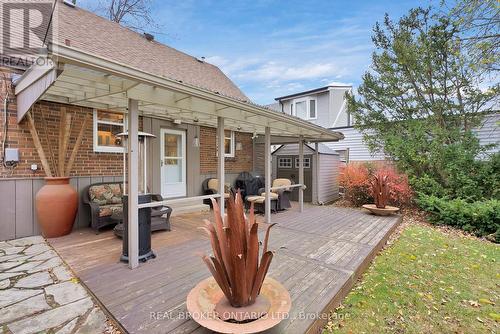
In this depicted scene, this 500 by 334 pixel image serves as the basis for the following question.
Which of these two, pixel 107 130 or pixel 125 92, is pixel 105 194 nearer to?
pixel 107 130

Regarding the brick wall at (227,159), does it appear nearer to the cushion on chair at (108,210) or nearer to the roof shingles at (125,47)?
the roof shingles at (125,47)

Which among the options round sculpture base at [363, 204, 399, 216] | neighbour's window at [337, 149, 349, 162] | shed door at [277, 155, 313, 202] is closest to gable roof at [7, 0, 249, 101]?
shed door at [277, 155, 313, 202]

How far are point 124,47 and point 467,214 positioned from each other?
419 inches

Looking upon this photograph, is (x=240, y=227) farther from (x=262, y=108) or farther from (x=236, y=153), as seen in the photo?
(x=236, y=153)

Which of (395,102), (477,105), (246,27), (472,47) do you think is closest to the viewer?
(472,47)

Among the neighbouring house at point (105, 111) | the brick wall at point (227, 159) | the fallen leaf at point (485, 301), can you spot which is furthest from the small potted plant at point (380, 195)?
the brick wall at point (227, 159)

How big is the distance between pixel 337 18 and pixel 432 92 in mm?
4569

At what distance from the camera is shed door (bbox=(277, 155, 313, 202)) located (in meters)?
9.73

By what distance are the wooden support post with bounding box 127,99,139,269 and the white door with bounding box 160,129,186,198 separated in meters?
3.94

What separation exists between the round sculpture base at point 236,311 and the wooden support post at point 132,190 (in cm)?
149

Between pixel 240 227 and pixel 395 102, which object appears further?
pixel 395 102

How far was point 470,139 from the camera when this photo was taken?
316 inches

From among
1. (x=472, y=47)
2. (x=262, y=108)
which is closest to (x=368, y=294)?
(x=262, y=108)

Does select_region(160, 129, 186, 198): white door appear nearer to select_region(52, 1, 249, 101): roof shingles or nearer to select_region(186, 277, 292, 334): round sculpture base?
select_region(52, 1, 249, 101): roof shingles
